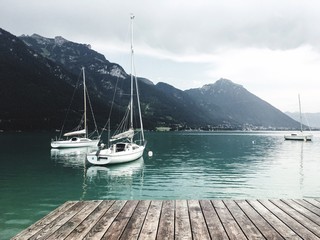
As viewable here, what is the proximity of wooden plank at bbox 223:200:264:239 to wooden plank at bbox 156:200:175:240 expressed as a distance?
1.70m

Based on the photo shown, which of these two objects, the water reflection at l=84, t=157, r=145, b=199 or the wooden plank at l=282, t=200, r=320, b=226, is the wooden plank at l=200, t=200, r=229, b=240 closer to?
the wooden plank at l=282, t=200, r=320, b=226

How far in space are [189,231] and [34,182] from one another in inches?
1237

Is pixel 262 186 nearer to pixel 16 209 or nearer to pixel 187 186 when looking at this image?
pixel 187 186

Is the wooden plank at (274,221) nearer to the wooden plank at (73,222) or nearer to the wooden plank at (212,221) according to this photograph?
the wooden plank at (212,221)

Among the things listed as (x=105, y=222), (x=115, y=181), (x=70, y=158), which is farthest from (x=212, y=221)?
(x=70, y=158)

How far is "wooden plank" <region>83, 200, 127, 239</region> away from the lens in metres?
7.06

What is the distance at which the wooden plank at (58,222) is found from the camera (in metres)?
7.09

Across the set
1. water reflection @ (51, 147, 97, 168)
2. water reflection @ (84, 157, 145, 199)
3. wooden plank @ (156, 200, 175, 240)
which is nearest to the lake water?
water reflection @ (84, 157, 145, 199)

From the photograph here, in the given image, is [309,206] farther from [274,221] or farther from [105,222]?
[105,222]

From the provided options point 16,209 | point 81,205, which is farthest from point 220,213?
point 16,209

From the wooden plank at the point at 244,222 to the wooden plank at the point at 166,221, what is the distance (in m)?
1.70

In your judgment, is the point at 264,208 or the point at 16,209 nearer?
the point at 264,208

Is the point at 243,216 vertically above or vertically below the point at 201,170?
above

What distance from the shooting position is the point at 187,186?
3353 centimetres
